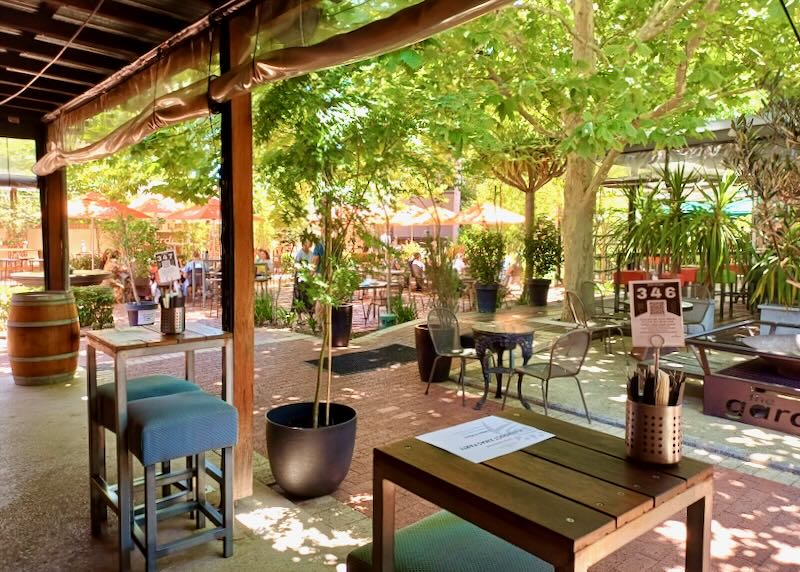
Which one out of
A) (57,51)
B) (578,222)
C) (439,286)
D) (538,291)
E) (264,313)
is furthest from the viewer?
(538,291)

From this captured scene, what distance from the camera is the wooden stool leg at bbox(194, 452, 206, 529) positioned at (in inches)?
112

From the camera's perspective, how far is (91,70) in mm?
4586

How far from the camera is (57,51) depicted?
166 inches

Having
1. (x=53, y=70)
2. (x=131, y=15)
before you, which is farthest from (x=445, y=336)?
(x=53, y=70)

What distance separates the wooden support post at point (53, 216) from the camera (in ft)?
21.1

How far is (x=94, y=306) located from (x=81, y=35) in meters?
5.39

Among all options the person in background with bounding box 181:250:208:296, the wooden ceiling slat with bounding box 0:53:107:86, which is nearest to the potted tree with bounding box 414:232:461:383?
the wooden ceiling slat with bounding box 0:53:107:86

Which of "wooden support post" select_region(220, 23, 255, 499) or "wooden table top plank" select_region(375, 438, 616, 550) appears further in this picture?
"wooden support post" select_region(220, 23, 255, 499)

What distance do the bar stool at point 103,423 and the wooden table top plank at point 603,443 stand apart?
1.82 metres

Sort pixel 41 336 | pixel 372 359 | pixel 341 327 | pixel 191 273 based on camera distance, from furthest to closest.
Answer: pixel 191 273 < pixel 341 327 < pixel 372 359 < pixel 41 336

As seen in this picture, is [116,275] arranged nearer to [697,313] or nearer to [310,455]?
[310,455]

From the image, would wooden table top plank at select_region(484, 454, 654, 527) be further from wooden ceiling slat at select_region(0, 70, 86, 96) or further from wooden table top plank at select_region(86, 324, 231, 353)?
wooden ceiling slat at select_region(0, 70, 86, 96)

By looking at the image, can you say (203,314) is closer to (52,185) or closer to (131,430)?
(52,185)

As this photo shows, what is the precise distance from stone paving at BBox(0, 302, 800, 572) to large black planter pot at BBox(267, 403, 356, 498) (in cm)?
9
